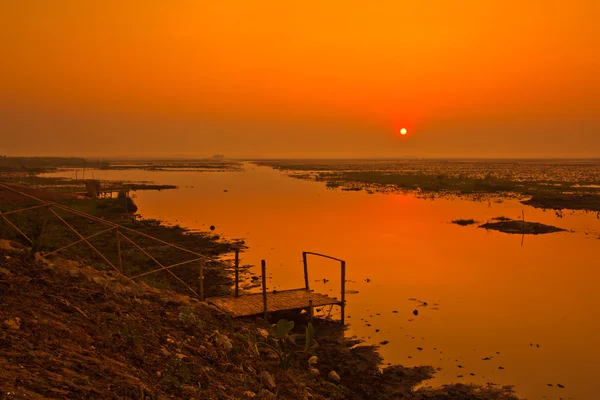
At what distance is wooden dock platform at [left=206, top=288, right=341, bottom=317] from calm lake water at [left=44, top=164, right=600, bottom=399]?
1.26m

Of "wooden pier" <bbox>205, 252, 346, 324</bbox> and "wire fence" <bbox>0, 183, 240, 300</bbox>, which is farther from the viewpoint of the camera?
"wooden pier" <bbox>205, 252, 346, 324</bbox>

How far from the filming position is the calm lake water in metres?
11.1

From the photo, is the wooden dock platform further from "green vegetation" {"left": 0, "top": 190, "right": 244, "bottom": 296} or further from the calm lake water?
"green vegetation" {"left": 0, "top": 190, "right": 244, "bottom": 296}

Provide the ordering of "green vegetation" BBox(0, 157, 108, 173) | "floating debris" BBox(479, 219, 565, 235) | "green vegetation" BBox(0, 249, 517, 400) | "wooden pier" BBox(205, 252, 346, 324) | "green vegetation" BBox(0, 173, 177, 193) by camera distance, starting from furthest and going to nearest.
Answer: "green vegetation" BBox(0, 157, 108, 173) < "green vegetation" BBox(0, 173, 177, 193) < "floating debris" BBox(479, 219, 565, 235) < "wooden pier" BBox(205, 252, 346, 324) < "green vegetation" BBox(0, 249, 517, 400)

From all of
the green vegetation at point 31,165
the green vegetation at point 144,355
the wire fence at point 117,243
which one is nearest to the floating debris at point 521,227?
the wire fence at point 117,243

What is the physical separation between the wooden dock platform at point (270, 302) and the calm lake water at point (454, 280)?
49.8 inches

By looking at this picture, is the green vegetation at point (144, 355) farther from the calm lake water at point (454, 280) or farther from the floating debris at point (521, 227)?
the floating debris at point (521, 227)

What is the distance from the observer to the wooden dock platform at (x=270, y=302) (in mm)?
12659

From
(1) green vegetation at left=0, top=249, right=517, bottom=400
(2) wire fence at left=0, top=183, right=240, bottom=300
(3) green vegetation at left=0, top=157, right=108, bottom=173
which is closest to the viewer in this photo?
(1) green vegetation at left=0, top=249, right=517, bottom=400

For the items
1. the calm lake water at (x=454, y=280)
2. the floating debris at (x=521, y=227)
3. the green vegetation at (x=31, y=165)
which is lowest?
the calm lake water at (x=454, y=280)

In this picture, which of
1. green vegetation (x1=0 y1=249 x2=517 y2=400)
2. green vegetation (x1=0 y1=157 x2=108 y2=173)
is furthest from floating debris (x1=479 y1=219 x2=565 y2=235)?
green vegetation (x1=0 y1=157 x2=108 y2=173)

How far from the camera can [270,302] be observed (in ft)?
44.2

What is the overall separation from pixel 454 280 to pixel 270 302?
8.34 meters

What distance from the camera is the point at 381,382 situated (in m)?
9.79
